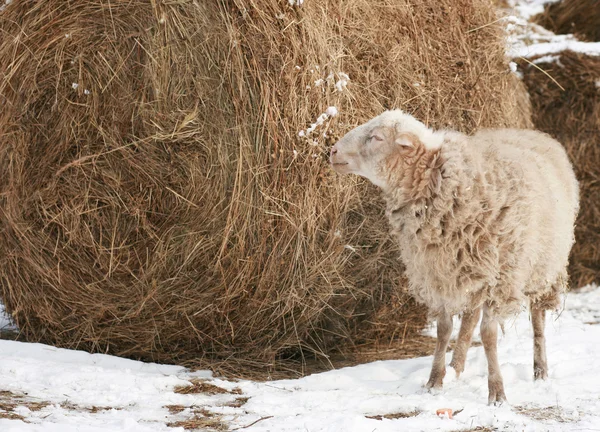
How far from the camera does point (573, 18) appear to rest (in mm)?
8555

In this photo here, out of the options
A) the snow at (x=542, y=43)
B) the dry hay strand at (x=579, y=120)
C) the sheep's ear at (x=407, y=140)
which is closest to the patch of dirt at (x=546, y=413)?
the sheep's ear at (x=407, y=140)

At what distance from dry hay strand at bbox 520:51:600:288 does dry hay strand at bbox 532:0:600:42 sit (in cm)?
129

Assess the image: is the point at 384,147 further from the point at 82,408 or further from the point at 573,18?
the point at 573,18

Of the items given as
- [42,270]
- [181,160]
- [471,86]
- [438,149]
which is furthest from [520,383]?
[42,270]

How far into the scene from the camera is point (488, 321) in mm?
4281

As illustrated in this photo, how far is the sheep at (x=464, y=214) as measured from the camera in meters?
4.12

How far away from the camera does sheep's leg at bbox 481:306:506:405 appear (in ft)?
13.8

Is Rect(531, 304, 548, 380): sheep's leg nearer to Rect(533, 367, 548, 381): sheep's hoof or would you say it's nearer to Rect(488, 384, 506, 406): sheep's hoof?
Rect(533, 367, 548, 381): sheep's hoof

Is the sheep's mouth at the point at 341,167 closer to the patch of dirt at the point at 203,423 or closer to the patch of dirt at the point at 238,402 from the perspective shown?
the patch of dirt at the point at 238,402

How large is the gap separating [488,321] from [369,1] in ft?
6.81

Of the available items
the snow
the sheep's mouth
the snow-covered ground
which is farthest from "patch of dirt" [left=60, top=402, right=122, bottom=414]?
the snow

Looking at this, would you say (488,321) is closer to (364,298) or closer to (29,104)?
(364,298)

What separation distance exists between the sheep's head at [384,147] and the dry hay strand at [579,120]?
10.6 ft

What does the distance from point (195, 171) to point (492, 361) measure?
196cm
